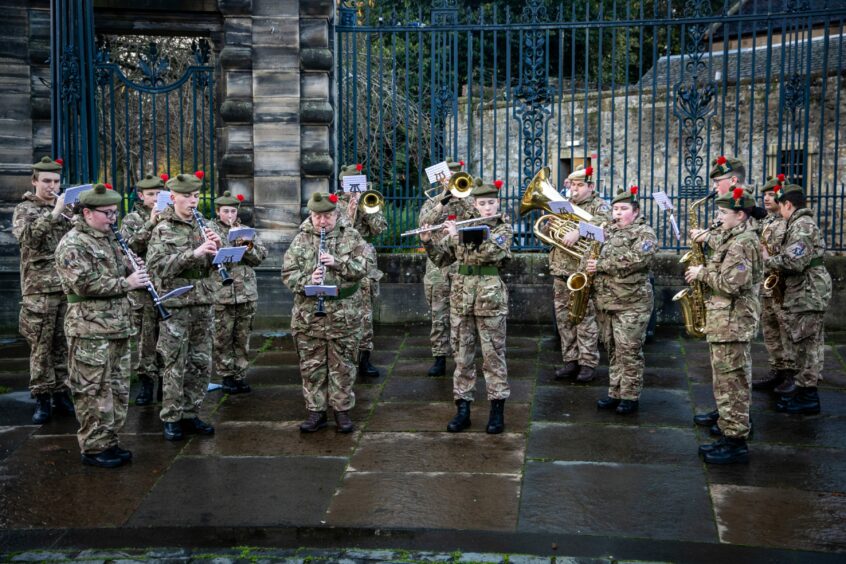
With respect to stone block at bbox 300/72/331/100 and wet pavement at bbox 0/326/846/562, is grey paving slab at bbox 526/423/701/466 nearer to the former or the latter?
wet pavement at bbox 0/326/846/562

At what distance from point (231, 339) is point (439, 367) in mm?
2100

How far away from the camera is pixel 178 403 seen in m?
7.48

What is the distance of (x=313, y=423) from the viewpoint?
7.64 meters

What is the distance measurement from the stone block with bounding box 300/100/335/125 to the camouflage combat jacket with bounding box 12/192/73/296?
4166 mm

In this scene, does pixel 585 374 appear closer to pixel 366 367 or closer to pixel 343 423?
pixel 366 367

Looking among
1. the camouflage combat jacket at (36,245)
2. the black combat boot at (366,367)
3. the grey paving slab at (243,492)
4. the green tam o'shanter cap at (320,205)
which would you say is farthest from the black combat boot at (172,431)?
the black combat boot at (366,367)

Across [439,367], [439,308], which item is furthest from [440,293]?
[439,367]

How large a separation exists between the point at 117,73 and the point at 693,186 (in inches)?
284

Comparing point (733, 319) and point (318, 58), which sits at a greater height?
point (318, 58)

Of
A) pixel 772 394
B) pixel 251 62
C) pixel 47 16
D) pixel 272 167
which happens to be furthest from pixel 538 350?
pixel 47 16

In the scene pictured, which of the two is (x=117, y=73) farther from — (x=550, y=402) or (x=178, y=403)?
(x=550, y=402)

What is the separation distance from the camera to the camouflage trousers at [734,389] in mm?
6750

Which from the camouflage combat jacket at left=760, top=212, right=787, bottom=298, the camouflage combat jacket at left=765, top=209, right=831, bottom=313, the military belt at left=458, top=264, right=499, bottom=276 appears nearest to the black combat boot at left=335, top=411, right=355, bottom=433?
the military belt at left=458, top=264, right=499, bottom=276

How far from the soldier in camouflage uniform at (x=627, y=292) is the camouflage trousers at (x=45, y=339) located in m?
4.71
